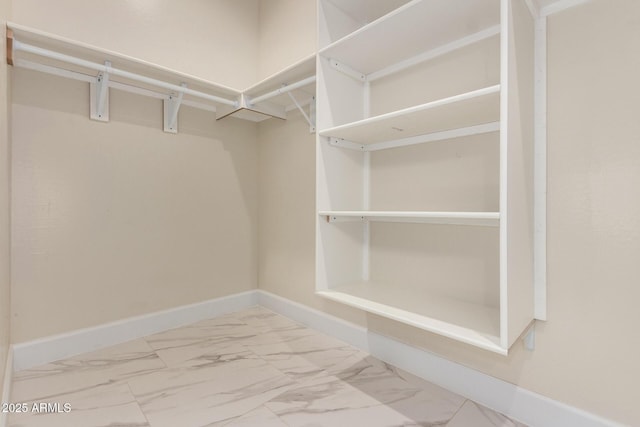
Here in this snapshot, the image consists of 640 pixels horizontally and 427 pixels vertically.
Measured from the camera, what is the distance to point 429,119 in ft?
3.97

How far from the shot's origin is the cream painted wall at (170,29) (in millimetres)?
1587

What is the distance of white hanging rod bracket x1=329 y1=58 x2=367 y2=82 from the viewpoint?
149 cm

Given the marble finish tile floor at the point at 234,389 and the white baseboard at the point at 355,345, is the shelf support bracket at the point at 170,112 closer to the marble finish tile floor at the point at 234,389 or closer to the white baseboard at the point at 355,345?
the white baseboard at the point at 355,345

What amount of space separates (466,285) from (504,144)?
67cm

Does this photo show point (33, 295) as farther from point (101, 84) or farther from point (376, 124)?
point (376, 124)

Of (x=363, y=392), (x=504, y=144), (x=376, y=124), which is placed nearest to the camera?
(x=504, y=144)

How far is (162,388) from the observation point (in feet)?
4.52

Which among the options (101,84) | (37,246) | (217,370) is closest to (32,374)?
(37,246)

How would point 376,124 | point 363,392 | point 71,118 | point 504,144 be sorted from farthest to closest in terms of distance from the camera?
point 71,118 < point 363,392 < point 376,124 < point 504,144

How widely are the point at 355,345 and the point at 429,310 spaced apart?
2.29ft

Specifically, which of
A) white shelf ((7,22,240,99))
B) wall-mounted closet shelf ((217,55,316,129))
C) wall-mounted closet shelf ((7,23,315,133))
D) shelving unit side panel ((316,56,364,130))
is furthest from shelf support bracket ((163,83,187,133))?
shelving unit side panel ((316,56,364,130))

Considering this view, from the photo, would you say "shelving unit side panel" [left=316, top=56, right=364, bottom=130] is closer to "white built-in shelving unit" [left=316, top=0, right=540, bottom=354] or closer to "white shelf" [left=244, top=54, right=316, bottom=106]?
"white built-in shelving unit" [left=316, top=0, right=540, bottom=354]

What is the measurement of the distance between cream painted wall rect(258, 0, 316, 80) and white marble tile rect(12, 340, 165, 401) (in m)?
2.00

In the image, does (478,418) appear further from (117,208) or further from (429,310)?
(117,208)
